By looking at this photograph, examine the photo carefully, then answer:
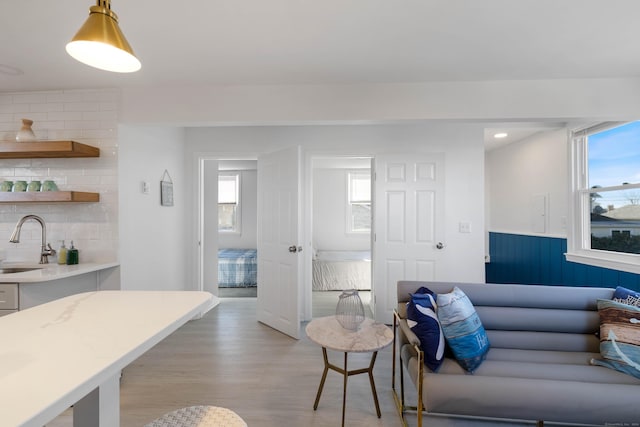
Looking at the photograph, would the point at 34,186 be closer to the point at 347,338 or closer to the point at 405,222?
the point at 347,338

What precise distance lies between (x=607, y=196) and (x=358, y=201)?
158 inches

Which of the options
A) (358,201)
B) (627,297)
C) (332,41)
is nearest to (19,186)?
(332,41)

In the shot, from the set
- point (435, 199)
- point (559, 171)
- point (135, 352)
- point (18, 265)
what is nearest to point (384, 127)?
point (435, 199)

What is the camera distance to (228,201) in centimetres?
676

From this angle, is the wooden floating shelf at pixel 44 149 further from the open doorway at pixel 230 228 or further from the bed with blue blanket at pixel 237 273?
the bed with blue blanket at pixel 237 273

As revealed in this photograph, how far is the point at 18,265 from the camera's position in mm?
2545

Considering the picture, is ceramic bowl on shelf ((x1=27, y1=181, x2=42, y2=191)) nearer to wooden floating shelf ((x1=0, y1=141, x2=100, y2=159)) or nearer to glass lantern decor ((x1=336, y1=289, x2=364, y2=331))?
wooden floating shelf ((x1=0, y1=141, x2=100, y2=159))

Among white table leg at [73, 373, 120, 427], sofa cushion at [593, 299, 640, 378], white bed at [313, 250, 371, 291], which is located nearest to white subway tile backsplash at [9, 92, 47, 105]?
white table leg at [73, 373, 120, 427]

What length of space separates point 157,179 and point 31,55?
1.39m

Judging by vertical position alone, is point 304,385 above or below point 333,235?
below

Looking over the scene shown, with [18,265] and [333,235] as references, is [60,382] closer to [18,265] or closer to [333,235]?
[18,265]

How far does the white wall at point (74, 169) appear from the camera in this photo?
2.72 metres

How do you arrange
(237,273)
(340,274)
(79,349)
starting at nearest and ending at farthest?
(79,349), (340,274), (237,273)

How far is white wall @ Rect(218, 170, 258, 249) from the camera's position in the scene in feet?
21.8
